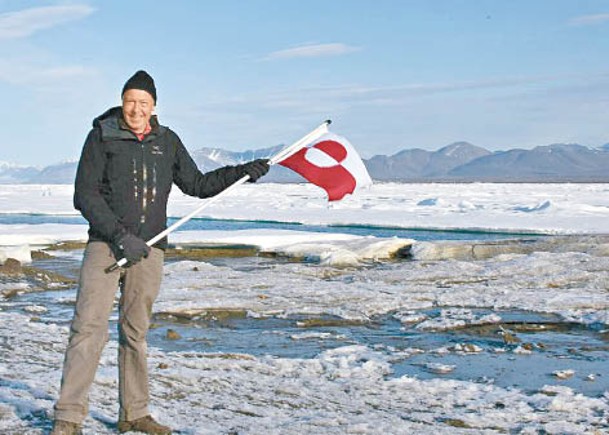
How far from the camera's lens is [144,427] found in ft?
14.8

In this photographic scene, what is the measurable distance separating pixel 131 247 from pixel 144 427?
3.50 feet

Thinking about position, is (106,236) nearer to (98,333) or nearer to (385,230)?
(98,333)

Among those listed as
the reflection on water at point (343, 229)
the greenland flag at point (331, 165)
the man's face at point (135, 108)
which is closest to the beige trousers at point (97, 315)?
the man's face at point (135, 108)

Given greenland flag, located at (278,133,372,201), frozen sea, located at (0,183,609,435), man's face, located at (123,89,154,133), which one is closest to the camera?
man's face, located at (123,89,154,133)

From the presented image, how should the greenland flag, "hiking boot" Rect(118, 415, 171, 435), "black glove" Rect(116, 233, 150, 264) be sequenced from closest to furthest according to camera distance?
"black glove" Rect(116, 233, 150, 264), "hiking boot" Rect(118, 415, 171, 435), the greenland flag

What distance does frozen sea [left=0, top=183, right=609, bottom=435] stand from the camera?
17.2ft

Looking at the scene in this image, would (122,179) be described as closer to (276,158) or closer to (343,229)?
(276,158)

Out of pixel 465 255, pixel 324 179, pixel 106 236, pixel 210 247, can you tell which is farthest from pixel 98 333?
pixel 210 247

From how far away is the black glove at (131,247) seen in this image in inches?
162

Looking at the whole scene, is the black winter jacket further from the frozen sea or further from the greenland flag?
the greenland flag

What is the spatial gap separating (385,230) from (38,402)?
2457cm

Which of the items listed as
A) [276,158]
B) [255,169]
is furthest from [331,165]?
[255,169]

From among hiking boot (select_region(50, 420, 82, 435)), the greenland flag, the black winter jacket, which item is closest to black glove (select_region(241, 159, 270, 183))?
the black winter jacket

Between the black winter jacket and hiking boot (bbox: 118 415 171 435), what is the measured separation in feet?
3.22
